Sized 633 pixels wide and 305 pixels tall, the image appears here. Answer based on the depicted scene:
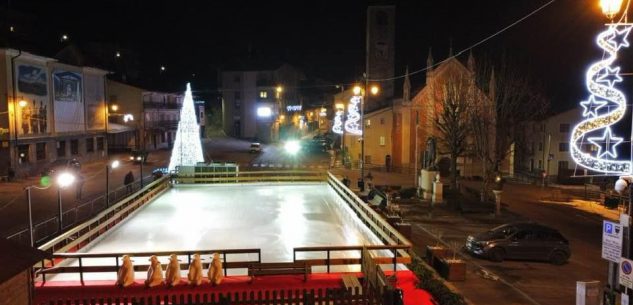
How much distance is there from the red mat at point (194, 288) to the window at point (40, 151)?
33063mm

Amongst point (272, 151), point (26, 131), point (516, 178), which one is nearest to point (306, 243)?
point (26, 131)

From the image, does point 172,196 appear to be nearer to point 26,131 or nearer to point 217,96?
point 26,131

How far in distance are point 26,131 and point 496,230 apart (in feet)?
116

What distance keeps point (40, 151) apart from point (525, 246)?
1490 inches

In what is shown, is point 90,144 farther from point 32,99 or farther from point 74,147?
point 32,99

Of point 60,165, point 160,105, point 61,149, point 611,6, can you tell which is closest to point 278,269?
point 611,6

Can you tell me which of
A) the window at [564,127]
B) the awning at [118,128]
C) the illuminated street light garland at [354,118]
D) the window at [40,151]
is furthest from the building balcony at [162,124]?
the window at [564,127]

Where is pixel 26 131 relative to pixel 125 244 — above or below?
above

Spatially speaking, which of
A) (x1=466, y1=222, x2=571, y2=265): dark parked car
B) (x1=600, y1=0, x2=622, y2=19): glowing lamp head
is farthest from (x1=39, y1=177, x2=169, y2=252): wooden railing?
(x1=600, y1=0, x2=622, y2=19): glowing lamp head

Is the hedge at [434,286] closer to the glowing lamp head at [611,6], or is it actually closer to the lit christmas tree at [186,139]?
the glowing lamp head at [611,6]

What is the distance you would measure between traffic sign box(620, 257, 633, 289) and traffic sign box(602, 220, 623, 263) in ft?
0.73

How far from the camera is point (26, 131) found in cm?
3878

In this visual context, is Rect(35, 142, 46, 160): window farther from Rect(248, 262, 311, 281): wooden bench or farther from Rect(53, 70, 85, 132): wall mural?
Rect(248, 262, 311, 281): wooden bench

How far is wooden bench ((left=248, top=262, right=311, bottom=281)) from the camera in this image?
12.0m
